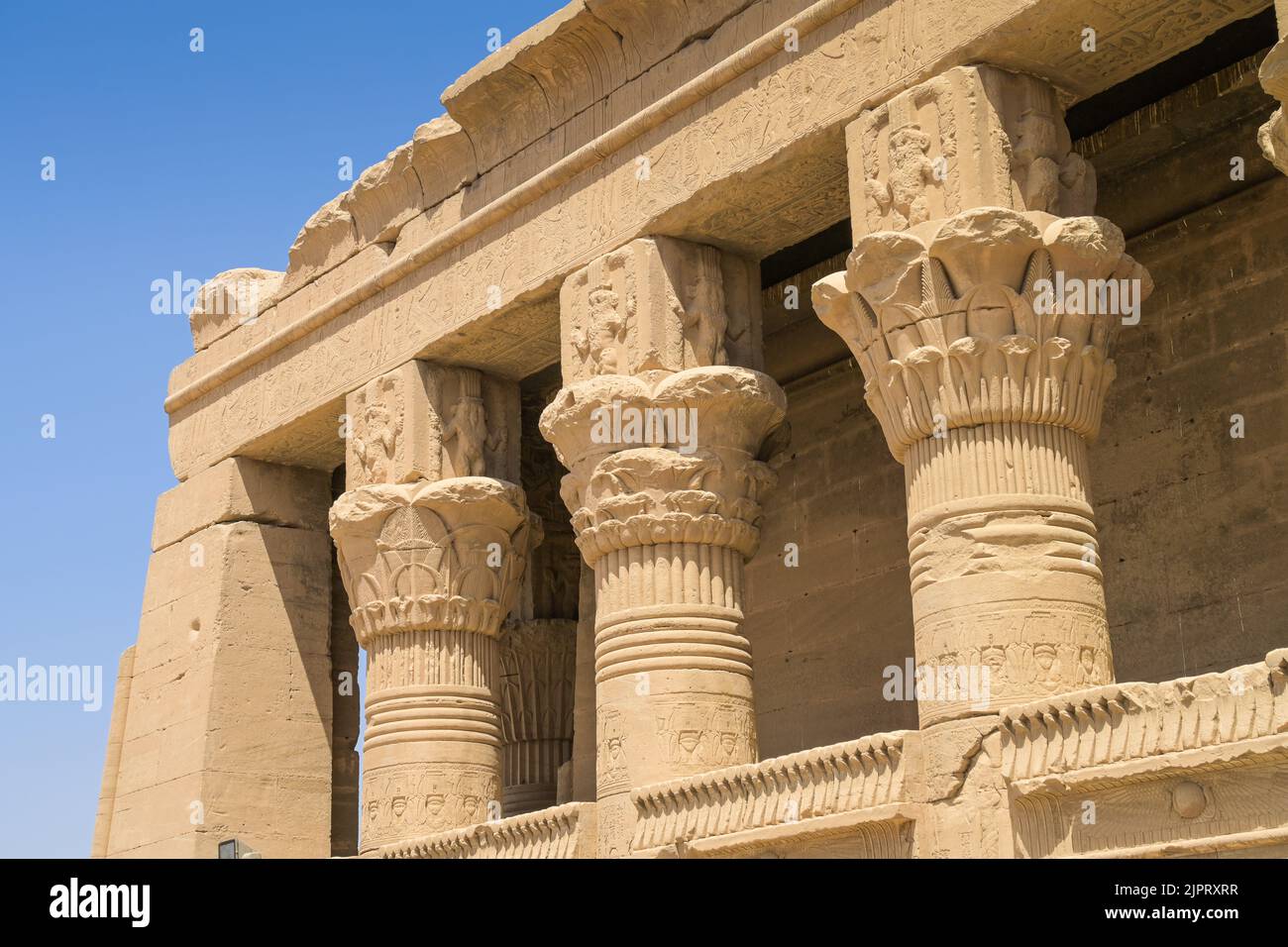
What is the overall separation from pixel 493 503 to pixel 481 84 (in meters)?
2.75

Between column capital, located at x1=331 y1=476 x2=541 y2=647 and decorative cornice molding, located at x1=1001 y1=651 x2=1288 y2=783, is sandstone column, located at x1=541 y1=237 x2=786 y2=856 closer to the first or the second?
column capital, located at x1=331 y1=476 x2=541 y2=647

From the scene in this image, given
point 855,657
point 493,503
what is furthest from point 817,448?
point 493,503

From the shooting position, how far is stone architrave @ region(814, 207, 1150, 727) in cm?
841

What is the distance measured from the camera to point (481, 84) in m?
12.1

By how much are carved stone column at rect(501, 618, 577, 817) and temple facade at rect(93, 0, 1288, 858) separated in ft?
0.11

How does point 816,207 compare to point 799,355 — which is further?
point 799,355

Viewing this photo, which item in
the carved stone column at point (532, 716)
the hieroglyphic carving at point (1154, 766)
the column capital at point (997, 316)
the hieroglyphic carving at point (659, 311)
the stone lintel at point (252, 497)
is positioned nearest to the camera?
the hieroglyphic carving at point (1154, 766)

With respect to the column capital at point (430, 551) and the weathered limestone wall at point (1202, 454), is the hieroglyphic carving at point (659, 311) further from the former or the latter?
the weathered limestone wall at point (1202, 454)

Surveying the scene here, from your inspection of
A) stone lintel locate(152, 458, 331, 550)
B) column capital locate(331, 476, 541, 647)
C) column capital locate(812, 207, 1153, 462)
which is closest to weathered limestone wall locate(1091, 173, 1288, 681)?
column capital locate(812, 207, 1153, 462)

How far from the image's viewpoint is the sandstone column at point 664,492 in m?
10.2

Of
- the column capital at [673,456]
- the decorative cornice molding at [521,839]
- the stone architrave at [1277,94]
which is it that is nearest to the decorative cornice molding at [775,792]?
the decorative cornice molding at [521,839]
